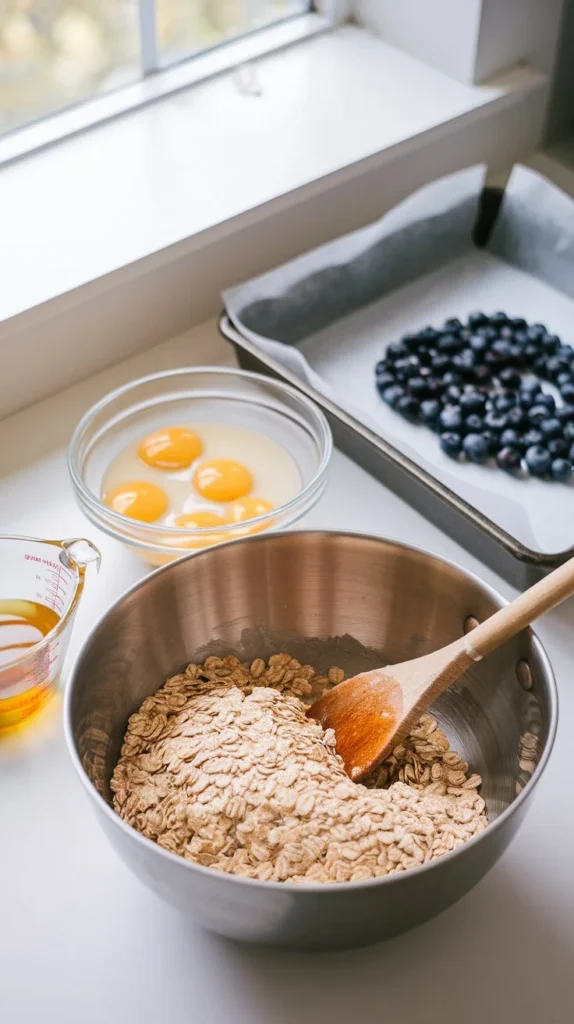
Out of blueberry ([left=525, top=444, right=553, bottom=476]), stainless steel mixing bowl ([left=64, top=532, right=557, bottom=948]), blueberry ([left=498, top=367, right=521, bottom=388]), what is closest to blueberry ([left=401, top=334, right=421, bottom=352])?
blueberry ([left=498, top=367, right=521, bottom=388])

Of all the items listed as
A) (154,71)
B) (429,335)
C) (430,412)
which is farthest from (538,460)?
(154,71)

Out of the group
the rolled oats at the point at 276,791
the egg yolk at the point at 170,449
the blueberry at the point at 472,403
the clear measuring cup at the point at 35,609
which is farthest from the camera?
the blueberry at the point at 472,403

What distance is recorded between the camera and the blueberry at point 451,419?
1255 millimetres

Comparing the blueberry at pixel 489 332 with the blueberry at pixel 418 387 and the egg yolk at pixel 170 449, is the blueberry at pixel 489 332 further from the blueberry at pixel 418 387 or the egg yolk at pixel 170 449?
the egg yolk at pixel 170 449

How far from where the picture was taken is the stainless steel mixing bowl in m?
0.73

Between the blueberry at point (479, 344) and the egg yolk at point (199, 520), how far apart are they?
0.44 m

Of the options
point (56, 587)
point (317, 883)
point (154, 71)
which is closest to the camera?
point (317, 883)

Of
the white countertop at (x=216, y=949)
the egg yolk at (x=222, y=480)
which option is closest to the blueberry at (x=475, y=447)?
the egg yolk at (x=222, y=480)

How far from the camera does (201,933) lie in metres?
0.84

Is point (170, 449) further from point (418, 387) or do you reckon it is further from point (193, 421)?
point (418, 387)

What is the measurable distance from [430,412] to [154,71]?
67 cm

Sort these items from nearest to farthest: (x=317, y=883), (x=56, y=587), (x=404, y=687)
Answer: (x=317, y=883), (x=404, y=687), (x=56, y=587)

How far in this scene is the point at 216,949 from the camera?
831mm

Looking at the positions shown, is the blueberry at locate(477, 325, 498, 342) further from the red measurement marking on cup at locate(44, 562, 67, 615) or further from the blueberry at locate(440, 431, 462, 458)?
the red measurement marking on cup at locate(44, 562, 67, 615)
